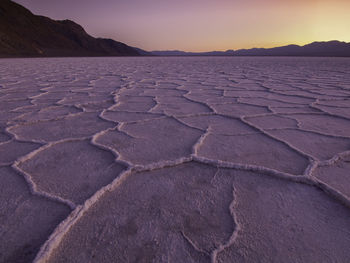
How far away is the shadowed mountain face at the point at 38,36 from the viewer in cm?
2904

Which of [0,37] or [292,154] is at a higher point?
[292,154]

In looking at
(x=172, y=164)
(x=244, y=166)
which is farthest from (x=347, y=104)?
(x=172, y=164)

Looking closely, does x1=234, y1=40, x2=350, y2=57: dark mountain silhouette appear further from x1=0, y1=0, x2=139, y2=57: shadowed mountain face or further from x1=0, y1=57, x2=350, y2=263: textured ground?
x1=0, y1=0, x2=139, y2=57: shadowed mountain face

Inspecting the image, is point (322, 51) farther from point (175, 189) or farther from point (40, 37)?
point (175, 189)

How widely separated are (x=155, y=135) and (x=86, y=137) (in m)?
0.40

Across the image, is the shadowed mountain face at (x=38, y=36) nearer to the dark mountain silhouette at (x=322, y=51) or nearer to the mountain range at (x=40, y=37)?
the mountain range at (x=40, y=37)

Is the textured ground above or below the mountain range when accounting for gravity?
above

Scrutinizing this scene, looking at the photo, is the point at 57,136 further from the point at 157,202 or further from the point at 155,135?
the point at 157,202

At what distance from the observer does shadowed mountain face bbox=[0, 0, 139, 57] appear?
29.0m

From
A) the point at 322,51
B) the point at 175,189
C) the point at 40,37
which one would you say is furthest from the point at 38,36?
the point at 322,51

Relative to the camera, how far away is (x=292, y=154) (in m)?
1.17

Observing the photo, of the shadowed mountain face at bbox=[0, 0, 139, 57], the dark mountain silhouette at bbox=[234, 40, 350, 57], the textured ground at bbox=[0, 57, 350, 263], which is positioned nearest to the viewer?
the textured ground at bbox=[0, 57, 350, 263]

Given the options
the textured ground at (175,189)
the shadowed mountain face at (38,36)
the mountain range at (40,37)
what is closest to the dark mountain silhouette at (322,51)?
the mountain range at (40,37)

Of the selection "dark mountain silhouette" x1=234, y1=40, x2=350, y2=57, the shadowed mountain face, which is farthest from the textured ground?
"dark mountain silhouette" x1=234, y1=40, x2=350, y2=57
